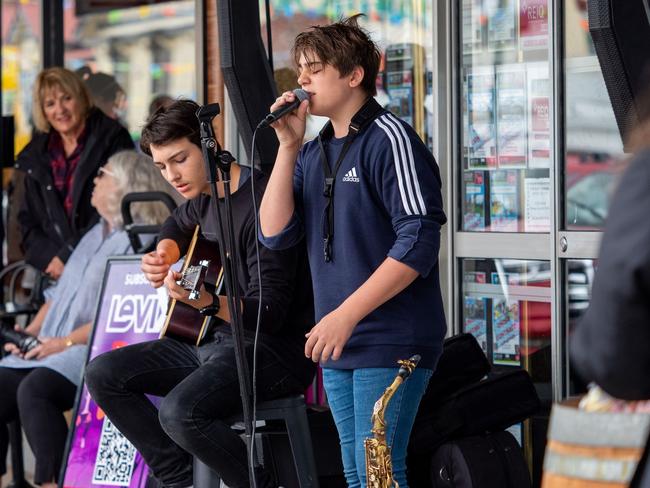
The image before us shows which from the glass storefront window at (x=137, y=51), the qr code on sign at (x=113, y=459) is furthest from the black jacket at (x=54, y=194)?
the glass storefront window at (x=137, y=51)

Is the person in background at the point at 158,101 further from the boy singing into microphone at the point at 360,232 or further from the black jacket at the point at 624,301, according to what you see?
the black jacket at the point at 624,301

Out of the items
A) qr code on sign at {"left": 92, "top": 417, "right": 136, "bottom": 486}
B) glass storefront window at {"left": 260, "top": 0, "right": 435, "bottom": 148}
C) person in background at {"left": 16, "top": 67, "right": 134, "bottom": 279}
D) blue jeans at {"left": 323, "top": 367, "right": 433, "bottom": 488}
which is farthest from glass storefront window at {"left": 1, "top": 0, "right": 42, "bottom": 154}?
blue jeans at {"left": 323, "top": 367, "right": 433, "bottom": 488}

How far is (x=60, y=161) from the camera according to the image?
17.0ft

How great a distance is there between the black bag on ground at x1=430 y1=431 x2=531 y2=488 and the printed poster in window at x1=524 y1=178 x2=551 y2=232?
85 centimetres

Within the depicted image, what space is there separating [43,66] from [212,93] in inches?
61.4

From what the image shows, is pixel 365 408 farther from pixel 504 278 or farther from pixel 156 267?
pixel 504 278

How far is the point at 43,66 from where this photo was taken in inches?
239

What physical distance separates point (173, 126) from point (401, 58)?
4.69 ft

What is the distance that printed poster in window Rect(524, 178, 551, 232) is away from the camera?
383 cm

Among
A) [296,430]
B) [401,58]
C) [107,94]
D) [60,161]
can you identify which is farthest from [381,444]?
[107,94]

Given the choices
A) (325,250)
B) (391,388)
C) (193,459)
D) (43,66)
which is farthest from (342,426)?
(43,66)

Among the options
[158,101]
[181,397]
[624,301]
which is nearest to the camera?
[624,301]

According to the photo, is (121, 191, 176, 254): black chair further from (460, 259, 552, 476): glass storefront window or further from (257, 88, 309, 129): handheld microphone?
(257, 88, 309, 129): handheld microphone

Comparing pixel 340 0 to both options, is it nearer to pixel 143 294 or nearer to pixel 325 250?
pixel 143 294
